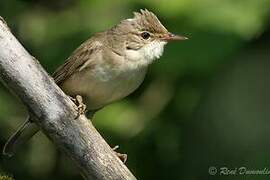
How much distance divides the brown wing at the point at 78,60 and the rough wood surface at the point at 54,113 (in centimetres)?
106

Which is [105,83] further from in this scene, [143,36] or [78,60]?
[143,36]

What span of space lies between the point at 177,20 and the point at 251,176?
40.7 inches

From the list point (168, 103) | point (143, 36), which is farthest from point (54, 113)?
point (168, 103)

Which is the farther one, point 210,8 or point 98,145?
point 210,8

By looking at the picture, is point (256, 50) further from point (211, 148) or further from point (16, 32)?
point (16, 32)

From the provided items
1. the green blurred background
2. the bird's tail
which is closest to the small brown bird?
the bird's tail

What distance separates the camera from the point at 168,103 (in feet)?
17.5

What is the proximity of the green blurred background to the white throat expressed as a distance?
0.06 metres

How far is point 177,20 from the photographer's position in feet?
16.7

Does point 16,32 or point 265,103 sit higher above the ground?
point 16,32

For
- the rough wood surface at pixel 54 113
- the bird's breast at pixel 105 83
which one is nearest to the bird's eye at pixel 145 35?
the bird's breast at pixel 105 83

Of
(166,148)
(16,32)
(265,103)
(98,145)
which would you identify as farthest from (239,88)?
(98,145)

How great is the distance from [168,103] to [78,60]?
68 centimetres
